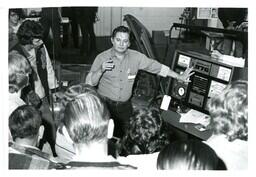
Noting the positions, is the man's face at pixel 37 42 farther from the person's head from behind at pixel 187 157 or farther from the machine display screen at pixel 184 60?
the person's head from behind at pixel 187 157

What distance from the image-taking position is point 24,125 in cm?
153

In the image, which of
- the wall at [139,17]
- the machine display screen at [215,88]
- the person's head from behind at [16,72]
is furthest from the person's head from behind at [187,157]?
the wall at [139,17]

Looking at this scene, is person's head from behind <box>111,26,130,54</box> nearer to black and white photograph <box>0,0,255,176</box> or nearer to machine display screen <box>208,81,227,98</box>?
black and white photograph <box>0,0,255,176</box>

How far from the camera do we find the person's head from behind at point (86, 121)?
123cm

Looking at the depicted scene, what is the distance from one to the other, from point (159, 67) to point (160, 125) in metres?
1.00

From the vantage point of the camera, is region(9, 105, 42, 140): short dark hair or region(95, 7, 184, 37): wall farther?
region(95, 7, 184, 37): wall

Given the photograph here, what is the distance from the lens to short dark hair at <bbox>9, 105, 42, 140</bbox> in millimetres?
1520

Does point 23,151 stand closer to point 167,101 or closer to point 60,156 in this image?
point 60,156

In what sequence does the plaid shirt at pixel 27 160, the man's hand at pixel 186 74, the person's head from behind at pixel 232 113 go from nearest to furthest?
the plaid shirt at pixel 27 160 → the person's head from behind at pixel 232 113 → the man's hand at pixel 186 74

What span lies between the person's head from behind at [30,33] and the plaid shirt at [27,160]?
3.81 feet

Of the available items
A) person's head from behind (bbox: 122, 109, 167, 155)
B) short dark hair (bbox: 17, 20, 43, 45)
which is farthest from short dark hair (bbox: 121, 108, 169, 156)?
→ short dark hair (bbox: 17, 20, 43, 45)

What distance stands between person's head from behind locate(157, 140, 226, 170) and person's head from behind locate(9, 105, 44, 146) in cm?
68

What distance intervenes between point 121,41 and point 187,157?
60.3 inches
